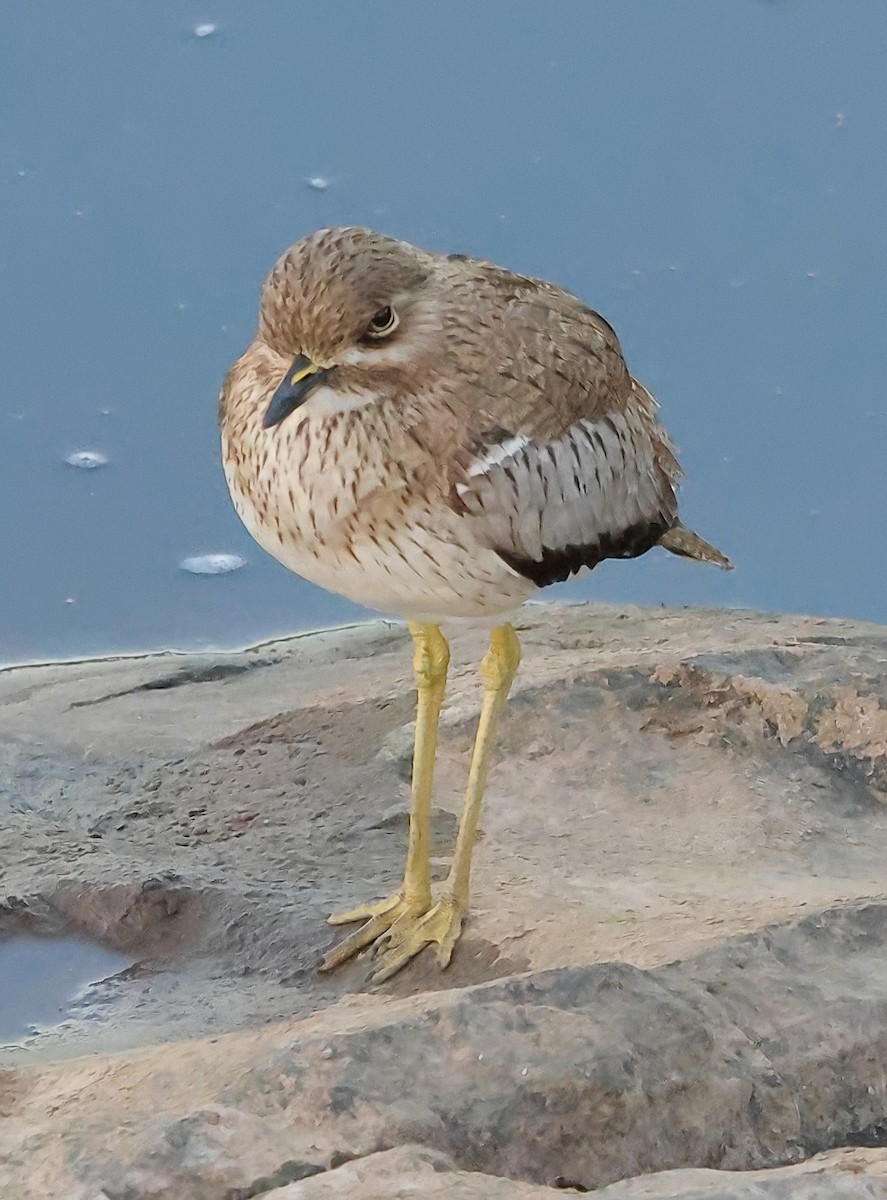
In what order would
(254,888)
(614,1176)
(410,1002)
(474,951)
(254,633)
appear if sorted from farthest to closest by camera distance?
(254,633) < (254,888) < (474,951) < (410,1002) < (614,1176)

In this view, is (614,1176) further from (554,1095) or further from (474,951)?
(474,951)

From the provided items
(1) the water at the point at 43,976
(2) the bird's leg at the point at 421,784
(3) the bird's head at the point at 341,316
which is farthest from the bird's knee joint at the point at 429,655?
(1) the water at the point at 43,976

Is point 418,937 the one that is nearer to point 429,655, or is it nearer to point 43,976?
point 429,655

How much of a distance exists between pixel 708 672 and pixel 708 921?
0.99 m

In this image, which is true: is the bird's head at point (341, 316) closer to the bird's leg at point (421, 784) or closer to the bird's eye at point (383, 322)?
the bird's eye at point (383, 322)

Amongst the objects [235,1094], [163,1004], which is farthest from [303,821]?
[235,1094]

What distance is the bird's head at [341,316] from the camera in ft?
7.53

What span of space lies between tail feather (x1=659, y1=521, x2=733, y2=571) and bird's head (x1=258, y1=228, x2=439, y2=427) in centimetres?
84

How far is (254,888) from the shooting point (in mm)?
3094

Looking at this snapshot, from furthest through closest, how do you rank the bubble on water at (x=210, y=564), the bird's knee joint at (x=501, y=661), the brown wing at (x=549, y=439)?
the bubble on water at (x=210, y=564) → the bird's knee joint at (x=501, y=661) → the brown wing at (x=549, y=439)

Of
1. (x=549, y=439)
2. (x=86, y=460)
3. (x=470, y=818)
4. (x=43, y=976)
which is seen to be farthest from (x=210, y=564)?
(x=549, y=439)

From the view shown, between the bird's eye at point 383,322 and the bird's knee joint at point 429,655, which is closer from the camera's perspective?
the bird's eye at point 383,322

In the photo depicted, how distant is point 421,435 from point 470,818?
792mm

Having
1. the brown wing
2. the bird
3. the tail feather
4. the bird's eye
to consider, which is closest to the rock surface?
the bird
